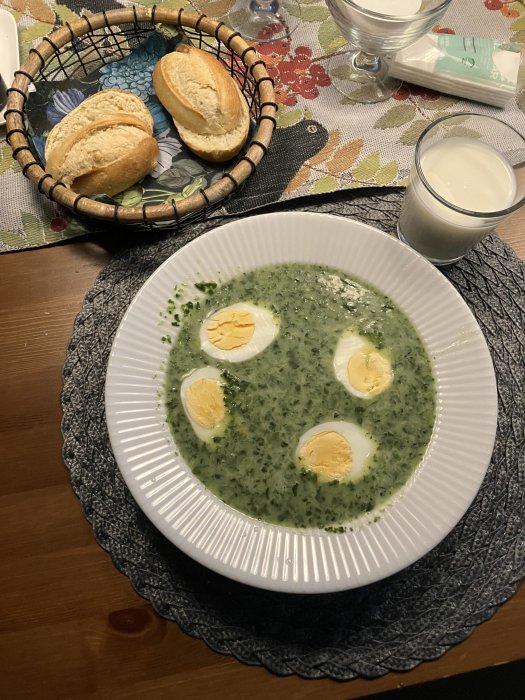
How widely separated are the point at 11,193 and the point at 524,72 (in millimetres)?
1313

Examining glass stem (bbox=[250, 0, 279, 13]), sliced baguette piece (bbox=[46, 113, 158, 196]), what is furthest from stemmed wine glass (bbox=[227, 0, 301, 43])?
sliced baguette piece (bbox=[46, 113, 158, 196])

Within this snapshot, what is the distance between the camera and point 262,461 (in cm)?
106

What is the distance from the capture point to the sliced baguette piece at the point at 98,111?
1296mm

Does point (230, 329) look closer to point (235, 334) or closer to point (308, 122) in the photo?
point (235, 334)

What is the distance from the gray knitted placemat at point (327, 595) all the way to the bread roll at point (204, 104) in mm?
502

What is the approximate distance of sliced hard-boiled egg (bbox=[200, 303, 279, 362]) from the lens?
1.13m

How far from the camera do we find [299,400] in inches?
43.4

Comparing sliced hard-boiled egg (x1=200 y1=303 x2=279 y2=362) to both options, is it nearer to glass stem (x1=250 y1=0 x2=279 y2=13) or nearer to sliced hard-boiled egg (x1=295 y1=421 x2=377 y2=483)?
sliced hard-boiled egg (x1=295 y1=421 x2=377 y2=483)

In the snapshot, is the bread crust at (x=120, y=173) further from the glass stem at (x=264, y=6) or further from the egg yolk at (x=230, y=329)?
the glass stem at (x=264, y=6)

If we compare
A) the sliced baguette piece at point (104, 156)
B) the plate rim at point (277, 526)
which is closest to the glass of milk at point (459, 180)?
the plate rim at point (277, 526)

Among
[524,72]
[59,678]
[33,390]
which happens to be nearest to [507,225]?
[524,72]

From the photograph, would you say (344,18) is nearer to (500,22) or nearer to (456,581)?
(500,22)

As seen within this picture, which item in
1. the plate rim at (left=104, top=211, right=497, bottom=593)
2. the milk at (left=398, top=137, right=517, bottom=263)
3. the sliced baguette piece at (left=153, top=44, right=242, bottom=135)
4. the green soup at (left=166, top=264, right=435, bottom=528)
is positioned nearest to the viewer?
the plate rim at (left=104, top=211, right=497, bottom=593)

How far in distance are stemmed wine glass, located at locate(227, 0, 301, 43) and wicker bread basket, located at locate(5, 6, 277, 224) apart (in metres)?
0.09
